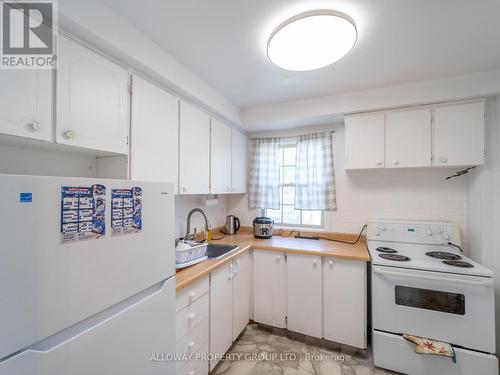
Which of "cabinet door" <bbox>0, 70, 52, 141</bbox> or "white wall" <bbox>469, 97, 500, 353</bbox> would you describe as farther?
"white wall" <bbox>469, 97, 500, 353</bbox>

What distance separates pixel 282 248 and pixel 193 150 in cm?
126

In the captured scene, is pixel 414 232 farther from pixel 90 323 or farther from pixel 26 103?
pixel 26 103

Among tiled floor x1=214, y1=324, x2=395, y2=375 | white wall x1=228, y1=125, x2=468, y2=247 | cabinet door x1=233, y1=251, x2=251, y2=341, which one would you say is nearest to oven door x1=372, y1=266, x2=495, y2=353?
tiled floor x1=214, y1=324, x2=395, y2=375

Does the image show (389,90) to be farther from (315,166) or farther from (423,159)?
(315,166)

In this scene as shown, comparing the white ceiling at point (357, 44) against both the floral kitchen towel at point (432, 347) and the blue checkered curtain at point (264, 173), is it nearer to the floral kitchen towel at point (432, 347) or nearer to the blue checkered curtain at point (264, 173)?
the blue checkered curtain at point (264, 173)

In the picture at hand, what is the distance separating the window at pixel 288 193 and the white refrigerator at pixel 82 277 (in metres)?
1.93

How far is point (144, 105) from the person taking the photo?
1.41 m

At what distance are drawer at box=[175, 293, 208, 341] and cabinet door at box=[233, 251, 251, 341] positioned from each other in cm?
46

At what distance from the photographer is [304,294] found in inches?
80.4

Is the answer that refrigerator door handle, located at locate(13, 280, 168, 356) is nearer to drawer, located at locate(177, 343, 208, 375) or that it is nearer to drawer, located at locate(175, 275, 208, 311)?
drawer, located at locate(175, 275, 208, 311)

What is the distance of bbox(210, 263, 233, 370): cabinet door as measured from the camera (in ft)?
5.35

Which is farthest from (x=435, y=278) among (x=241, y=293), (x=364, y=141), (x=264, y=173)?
(x=264, y=173)

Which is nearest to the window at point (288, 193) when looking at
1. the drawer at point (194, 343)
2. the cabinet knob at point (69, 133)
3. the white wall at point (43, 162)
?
the drawer at point (194, 343)

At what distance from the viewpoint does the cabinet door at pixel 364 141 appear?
2.11 meters
